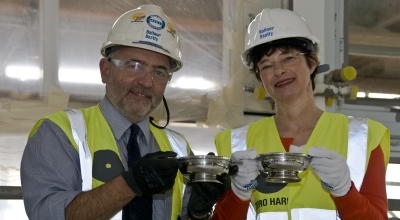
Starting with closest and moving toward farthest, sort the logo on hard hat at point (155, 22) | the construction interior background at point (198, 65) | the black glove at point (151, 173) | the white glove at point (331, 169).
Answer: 1. the black glove at point (151, 173)
2. the white glove at point (331, 169)
3. the logo on hard hat at point (155, 22)
4. the construction interior background at point (198, 65)

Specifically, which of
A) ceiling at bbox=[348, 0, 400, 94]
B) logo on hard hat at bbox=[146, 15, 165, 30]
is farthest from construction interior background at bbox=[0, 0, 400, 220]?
logo on hard hat at bbox=[146, 15, 165, 30]

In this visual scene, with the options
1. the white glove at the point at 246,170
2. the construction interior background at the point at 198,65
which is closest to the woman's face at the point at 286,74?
the white glove at the point at 246,170

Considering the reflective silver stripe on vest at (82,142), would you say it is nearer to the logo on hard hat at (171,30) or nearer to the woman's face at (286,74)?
the logo on hard hat at (171,30)

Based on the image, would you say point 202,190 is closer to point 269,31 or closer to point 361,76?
point 269,31

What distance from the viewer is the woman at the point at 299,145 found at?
2.38 m

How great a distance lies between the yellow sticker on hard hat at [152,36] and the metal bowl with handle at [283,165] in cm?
76

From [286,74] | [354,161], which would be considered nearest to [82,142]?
[286,74]

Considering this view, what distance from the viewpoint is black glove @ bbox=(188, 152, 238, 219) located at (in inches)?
94.7

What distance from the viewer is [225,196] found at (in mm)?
2641

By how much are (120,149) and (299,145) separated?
2.77 ft

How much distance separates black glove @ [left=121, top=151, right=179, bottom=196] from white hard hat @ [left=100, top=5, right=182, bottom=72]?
2.24ft

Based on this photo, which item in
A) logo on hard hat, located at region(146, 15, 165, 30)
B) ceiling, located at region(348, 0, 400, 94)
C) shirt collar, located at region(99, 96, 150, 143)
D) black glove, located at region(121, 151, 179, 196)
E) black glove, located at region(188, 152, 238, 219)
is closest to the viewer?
black glove, located at region(121, 151, 179, 196)

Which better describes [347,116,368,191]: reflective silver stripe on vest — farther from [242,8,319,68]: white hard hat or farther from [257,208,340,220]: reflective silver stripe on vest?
[242,8,319,68]: white hard hat

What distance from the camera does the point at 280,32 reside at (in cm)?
280
